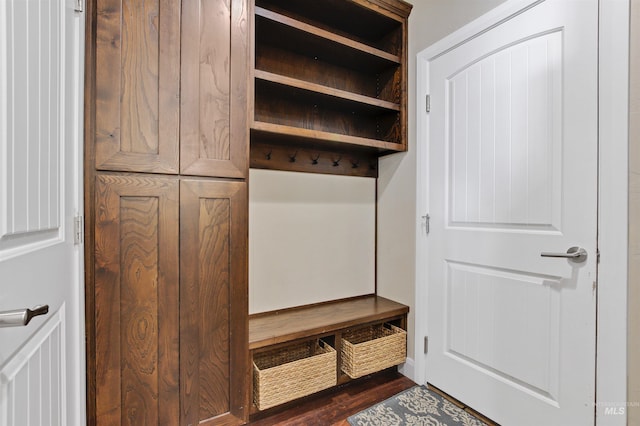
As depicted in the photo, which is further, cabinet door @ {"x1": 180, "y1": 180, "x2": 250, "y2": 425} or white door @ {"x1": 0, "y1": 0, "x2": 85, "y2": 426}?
cabinet door @ {"x1": 180, "y1": 180, "x2": 250, "y2": 425}

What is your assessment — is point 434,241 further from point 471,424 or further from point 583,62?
point 583,62

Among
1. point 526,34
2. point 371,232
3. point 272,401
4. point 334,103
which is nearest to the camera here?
point 526,34

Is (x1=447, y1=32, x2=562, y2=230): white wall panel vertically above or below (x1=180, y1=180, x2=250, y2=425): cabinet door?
above

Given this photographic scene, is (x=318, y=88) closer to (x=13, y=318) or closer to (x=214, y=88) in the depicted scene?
(x=214, y=88)

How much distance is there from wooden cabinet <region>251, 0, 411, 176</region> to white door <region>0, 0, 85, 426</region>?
840 millimetres

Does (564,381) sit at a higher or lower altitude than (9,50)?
lower

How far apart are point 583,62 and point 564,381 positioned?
1.34 meters

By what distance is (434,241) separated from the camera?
188 centimetres

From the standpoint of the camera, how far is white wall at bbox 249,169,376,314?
193 cm

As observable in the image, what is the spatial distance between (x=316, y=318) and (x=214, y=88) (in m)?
1.37

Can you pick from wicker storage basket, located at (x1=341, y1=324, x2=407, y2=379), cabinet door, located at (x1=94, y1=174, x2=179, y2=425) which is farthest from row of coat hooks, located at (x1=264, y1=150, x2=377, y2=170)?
wicker storage basket, located at (x1=341, y1=324, x2=407, y2=379)

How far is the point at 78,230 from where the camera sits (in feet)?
3.63

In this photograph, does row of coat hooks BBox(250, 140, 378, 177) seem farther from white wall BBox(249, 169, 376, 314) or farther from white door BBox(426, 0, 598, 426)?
white door BBox(426, 0, 598, 426)

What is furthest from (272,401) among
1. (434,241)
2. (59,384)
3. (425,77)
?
(425,77)
